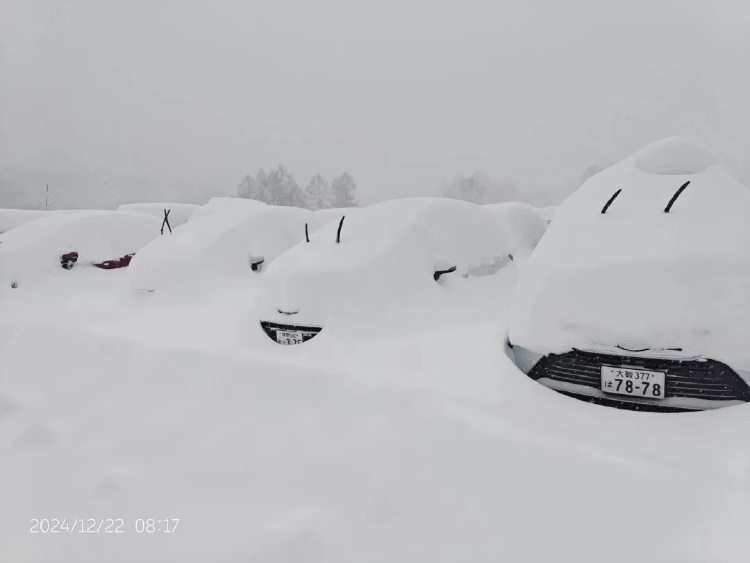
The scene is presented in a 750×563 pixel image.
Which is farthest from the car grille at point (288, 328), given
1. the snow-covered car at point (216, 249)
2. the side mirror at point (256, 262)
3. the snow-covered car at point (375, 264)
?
the side mirror at point (256, 262)

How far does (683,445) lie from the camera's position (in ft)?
7.21

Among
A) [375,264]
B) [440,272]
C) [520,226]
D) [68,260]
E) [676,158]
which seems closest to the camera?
[676,158]

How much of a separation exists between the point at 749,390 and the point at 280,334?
323 cm

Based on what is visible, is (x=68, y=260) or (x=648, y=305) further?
(x=68, y=260)

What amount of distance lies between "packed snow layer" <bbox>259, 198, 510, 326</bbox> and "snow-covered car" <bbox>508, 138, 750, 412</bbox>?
1.49m

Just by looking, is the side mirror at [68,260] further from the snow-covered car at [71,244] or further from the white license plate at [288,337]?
the white license plate at [288,337]

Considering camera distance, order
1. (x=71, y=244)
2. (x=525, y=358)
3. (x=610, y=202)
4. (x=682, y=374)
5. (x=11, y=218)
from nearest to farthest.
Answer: (x=682, y=374) < (x=525, y=358) < (x=610, y=202) < (x=71, y=244) < (x=11, y=218)

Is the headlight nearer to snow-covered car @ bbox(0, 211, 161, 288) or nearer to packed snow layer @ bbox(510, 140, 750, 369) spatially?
packed snow layer @ bbox(510, 140, 750, 369)

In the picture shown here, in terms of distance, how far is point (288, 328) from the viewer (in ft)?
13.2

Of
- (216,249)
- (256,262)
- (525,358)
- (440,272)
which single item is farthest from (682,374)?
(216,249)

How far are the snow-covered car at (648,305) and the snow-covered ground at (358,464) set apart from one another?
0.15m

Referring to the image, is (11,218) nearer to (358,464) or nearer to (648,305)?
(358,464)

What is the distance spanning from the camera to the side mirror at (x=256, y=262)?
680 centimetres

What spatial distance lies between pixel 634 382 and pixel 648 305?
0.41m
